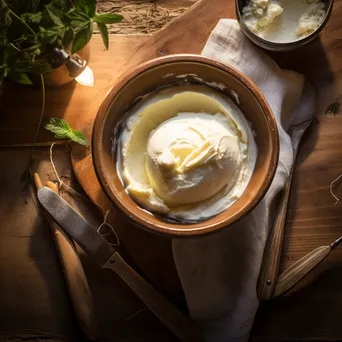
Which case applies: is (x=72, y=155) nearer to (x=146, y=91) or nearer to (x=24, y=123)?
(x=24, y=123)

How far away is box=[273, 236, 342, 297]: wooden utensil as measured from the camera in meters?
1.25

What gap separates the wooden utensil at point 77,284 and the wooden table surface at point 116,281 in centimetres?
5

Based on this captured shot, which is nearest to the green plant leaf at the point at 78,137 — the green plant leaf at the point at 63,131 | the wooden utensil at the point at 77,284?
the green plant leaf at the point at 63,131

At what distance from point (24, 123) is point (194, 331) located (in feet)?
2.37

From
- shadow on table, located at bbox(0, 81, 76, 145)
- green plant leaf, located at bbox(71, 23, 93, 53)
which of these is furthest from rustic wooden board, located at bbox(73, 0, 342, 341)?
green plant leaf, located at bbox(71, 23, 93, 53)

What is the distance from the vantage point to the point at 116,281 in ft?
4.35

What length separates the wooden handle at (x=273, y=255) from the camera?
1.25 m

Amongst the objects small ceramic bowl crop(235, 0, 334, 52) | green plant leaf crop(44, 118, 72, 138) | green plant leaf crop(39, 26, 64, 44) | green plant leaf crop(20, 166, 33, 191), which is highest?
green plant leaf crop(39, 26, 64, 44)

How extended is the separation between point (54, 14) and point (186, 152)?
0.43 m

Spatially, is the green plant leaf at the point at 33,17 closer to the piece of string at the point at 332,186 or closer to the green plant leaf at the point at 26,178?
the green plant leaf at the point at 26,178

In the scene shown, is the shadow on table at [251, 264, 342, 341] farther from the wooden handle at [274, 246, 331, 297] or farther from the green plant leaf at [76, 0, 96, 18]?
the green plant leaf at [76, 0, 96, 18]

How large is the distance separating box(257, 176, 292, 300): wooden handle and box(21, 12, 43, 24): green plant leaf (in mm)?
726

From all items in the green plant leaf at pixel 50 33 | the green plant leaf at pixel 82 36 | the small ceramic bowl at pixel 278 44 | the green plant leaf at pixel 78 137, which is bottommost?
the green plant leaf at pixel 78 137

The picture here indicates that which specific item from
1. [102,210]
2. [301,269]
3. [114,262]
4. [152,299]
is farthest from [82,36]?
[301,269]
